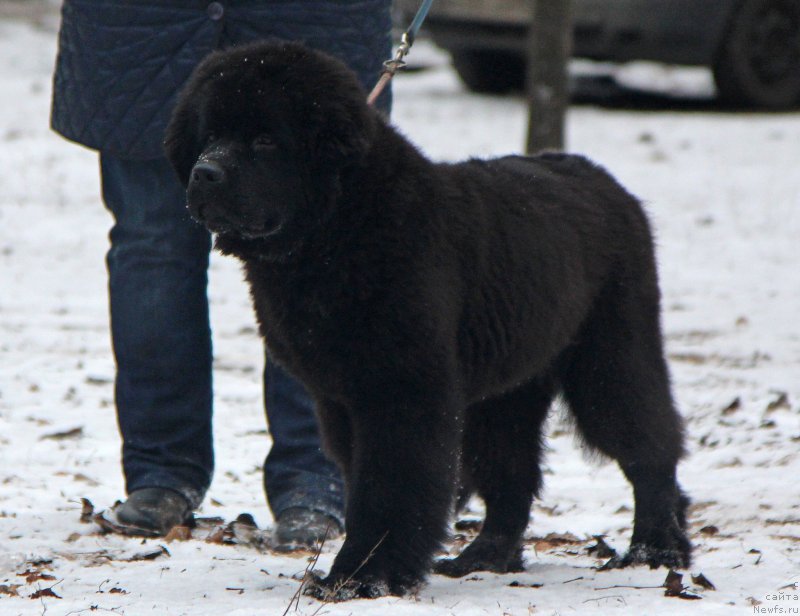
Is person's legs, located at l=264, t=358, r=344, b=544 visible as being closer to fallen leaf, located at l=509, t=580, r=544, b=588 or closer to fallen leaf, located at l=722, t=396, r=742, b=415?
fallen leaf, located at l=509, t=580, r=544, b=588

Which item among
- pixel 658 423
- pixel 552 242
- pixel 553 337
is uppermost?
pixel 552 242

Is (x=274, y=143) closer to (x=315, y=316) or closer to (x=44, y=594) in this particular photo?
(x=315, y=316)

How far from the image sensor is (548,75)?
320 inches

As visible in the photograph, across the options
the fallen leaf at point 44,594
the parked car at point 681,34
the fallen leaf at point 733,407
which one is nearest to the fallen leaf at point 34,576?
the fallen leaf at point 44,594

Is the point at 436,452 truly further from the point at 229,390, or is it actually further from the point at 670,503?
the point at 229,390

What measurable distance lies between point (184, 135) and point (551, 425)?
2.48 m

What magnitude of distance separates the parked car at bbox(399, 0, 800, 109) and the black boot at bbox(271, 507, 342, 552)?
7999 millimetres

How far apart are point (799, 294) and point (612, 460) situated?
3.83 m

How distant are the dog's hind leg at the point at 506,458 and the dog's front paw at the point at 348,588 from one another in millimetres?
609

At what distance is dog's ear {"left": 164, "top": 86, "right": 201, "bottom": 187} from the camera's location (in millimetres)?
3213

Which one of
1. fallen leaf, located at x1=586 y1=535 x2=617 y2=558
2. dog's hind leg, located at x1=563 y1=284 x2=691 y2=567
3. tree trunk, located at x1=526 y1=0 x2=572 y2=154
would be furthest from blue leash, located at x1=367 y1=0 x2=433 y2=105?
tree trunk, located at x1=526 y1=0 x2=572 y2=154

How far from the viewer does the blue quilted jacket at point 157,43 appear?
3.83 meters

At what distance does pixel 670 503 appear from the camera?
11.9 feet

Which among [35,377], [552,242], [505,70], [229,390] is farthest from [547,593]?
[505,70]
